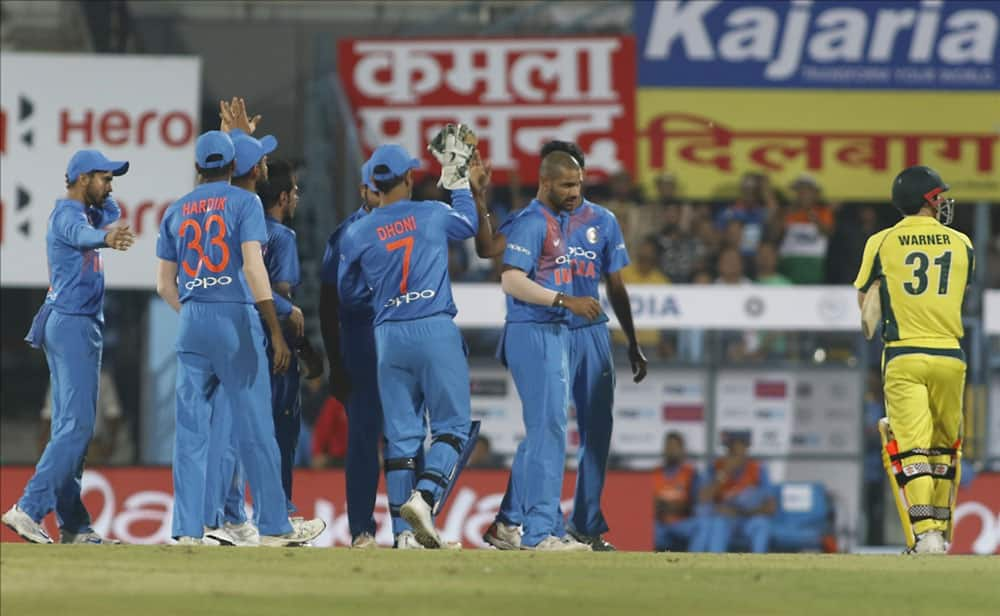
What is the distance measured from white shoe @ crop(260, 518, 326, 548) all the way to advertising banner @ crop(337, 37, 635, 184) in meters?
9.10

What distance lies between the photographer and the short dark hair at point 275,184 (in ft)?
42.6

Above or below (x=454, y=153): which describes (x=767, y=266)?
below

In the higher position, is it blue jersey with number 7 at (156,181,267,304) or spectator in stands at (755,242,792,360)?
blue jersey with number 7 at (156,181,267,304)

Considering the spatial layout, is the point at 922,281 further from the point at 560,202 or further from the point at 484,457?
the point at 484,457

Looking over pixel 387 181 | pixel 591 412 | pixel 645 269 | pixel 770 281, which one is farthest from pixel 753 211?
pixel 387 181

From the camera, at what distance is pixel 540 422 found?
12766 mm

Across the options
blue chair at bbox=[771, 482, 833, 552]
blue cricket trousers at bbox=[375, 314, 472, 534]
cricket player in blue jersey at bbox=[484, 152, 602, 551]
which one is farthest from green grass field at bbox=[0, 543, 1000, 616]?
blue chair at bbox=[771, 482, 833, 552]

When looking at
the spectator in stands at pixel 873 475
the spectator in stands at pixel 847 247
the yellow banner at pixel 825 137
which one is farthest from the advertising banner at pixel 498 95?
the spectator in stands at pixel 873 475

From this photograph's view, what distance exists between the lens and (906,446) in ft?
42.2

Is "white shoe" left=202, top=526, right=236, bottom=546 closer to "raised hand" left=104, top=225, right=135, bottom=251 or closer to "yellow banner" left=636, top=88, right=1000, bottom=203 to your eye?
"raised hand" left=104, top=225, right=135, bottom=251

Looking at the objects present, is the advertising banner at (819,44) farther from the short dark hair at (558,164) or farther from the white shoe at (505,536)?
the white shoe at (505,536)

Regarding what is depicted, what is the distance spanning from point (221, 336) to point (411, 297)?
1104mm

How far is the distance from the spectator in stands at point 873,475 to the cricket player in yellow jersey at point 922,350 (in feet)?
27.5

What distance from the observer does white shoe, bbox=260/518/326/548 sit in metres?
12.1
